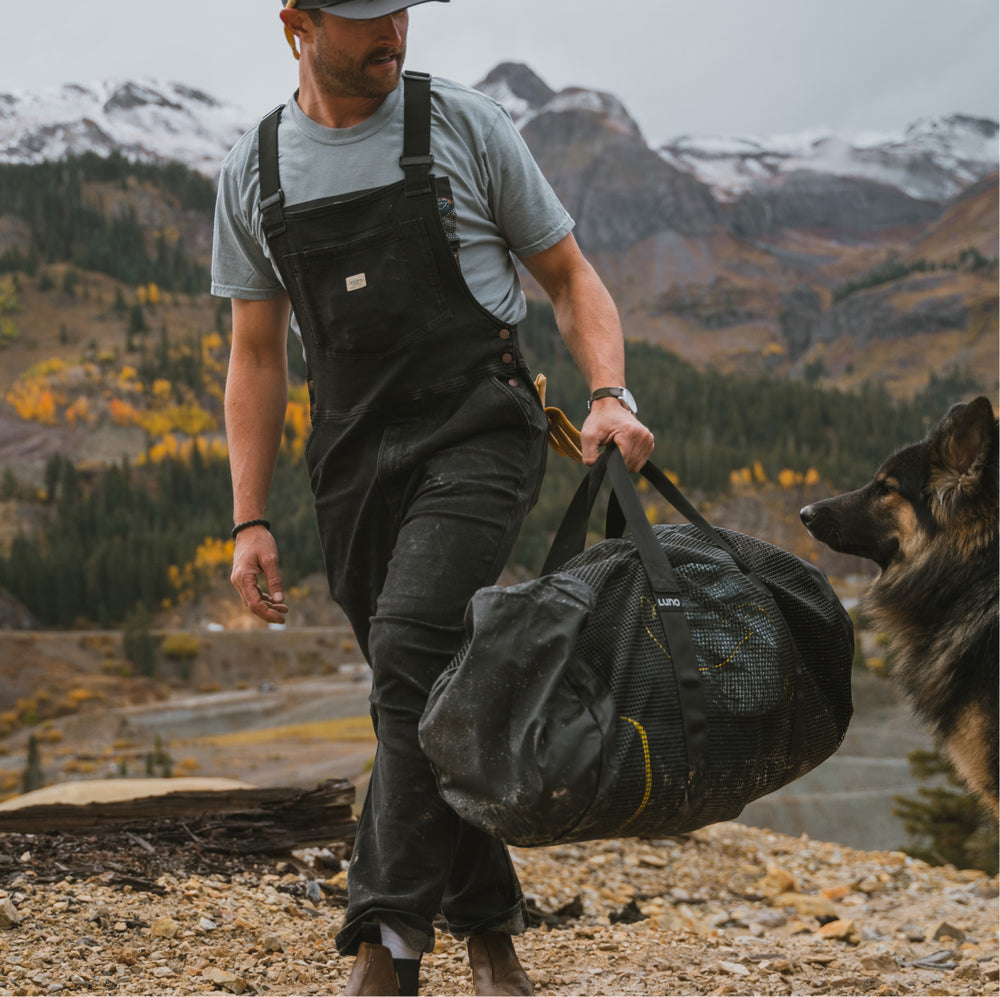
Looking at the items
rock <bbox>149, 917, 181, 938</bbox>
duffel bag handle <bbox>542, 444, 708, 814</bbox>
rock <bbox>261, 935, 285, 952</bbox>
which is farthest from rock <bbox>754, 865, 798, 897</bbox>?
duffel bag handle <bbox>542, 444, 708, 814</bbox>

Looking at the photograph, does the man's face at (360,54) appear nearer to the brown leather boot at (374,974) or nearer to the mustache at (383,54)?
the mustache at (383,54)

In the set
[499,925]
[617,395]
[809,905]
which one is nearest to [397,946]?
[499,925]

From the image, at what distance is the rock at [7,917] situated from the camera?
3.79m

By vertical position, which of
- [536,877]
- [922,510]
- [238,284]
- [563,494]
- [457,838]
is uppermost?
[238,284]

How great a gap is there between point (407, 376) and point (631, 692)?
44.2 inches

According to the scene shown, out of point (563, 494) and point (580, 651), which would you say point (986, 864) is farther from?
point (563, 494)

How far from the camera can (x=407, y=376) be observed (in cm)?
294

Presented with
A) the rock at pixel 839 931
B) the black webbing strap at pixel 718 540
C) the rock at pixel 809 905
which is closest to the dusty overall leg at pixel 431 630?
the black webbing strap at pixel 718 540

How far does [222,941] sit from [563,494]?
11437cm

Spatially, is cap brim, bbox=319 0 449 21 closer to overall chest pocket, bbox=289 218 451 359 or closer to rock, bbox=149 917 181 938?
overall chest pocket, bbox=289 218 451 359

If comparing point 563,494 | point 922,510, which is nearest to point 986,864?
point 922,510

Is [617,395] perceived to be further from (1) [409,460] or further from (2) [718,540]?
(1) [409,460]

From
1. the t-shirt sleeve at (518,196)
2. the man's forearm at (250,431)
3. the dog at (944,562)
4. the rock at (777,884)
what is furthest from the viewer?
the rock at (777,884)

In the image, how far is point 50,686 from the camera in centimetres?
7675
